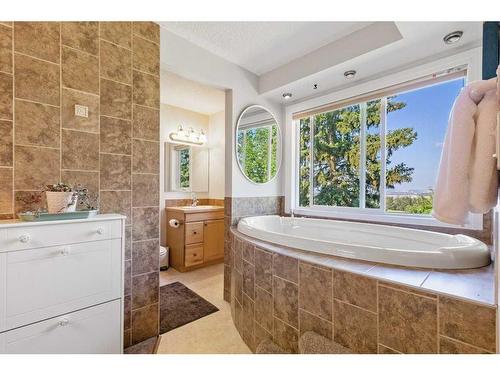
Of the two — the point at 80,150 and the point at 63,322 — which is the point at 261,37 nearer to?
the point at 80,150

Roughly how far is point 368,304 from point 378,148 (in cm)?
178

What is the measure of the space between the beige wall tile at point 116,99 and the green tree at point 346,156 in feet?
6.74

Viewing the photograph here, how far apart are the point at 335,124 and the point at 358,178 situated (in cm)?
71

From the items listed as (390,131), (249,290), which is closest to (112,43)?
(249,290)

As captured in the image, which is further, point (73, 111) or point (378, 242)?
point (378, 242)

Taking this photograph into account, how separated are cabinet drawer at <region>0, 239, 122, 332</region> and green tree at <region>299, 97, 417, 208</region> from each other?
2221 millimetres

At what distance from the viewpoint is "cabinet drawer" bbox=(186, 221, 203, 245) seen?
120 inches

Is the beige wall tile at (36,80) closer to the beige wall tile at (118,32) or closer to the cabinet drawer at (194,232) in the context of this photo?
the beige wall tile at (118,32)

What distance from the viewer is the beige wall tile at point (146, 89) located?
173 centimetres

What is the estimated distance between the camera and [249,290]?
1623 mm

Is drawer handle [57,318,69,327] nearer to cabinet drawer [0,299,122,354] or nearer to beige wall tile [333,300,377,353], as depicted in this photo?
cabinet drawer [0,299,122,354]

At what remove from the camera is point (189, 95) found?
10.2 ft

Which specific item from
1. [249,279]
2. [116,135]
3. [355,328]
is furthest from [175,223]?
[355,328]
